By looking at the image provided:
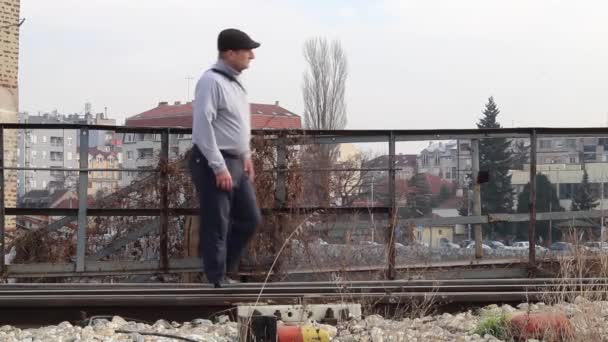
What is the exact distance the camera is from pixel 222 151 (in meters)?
6.16

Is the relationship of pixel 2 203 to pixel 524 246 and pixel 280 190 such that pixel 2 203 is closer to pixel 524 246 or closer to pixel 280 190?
pixel 280 190

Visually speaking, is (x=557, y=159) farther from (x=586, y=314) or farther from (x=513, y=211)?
(x=586, y=314)

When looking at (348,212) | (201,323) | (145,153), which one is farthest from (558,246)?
(201,323)

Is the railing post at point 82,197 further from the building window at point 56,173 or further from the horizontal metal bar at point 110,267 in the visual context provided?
the building window at point 56,173

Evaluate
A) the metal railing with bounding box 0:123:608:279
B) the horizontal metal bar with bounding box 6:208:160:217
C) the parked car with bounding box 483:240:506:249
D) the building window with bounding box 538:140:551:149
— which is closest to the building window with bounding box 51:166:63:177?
the metal railing with bounding box 0:123:608:279

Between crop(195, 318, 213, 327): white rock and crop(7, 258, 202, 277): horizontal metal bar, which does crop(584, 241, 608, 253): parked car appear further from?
crop(7, 258, 202, 277): horizontal metal bar

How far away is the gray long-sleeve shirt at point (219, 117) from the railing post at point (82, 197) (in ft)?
12.3

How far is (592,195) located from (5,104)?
1328 centimetres

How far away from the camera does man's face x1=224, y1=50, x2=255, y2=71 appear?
622cm

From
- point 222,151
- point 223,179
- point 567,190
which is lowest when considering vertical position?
point 567,190

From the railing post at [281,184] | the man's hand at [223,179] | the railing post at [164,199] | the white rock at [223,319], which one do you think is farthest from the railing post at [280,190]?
the white rock at [223,319]

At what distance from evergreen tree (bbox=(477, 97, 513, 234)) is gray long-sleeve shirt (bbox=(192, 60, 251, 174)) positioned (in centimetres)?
473

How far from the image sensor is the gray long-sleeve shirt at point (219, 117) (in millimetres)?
5953

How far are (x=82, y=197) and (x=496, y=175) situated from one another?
485cm
